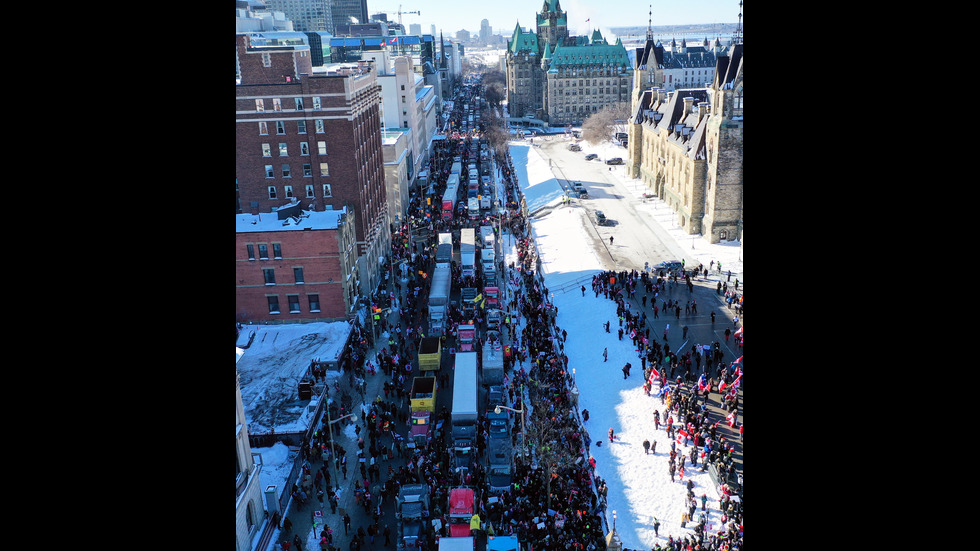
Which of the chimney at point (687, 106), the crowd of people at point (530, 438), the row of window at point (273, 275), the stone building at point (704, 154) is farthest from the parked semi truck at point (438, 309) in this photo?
the chimney at point (687, 106)

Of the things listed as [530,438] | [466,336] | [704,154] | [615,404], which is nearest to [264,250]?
[466,336]

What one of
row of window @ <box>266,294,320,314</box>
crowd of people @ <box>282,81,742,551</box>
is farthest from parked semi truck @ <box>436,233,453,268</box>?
row of window @ <box>266,294,320,314</box>

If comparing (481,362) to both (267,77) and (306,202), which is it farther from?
(267,77)

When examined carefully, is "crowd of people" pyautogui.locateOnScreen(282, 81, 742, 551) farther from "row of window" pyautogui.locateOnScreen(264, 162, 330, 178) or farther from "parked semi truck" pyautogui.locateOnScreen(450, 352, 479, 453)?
"row of window" pyautogui.locateOnScreen(264, 162, 330, 178)

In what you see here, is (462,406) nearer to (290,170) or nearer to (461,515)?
(461,515)
